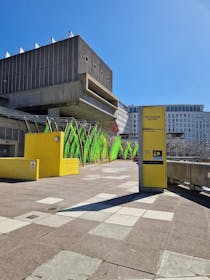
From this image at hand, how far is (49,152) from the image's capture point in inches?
567

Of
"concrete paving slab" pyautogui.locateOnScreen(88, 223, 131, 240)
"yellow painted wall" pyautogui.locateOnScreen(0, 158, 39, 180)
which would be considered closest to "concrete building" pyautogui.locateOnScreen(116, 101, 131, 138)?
"yellow painted wall" pyautogui.locateOnScreen(0, 158, 39, 180)

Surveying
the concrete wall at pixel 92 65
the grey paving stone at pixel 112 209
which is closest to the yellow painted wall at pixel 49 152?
the grey paving stone at pixel 112 209

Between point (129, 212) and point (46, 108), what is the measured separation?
38275 millimetres

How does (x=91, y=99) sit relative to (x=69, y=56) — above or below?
below

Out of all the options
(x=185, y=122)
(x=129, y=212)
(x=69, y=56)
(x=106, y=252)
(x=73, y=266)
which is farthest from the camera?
(x=185, y=122)

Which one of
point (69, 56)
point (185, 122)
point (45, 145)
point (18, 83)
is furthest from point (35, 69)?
point (185, 122)

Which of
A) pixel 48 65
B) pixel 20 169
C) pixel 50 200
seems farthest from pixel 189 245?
pixel 48 65

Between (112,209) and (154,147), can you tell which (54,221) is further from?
(154,147)

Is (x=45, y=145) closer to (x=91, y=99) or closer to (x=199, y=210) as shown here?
(x=199, y=210)

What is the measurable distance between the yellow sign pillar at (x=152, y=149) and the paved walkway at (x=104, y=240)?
2175mm

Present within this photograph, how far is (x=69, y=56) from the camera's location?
38875 mm

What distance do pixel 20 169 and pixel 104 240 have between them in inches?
419

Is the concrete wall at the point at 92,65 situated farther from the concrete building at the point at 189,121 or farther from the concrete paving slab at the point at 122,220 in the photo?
the concrete building at the point at 189,121

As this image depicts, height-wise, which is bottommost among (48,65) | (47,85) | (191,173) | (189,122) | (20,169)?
(20,169)
